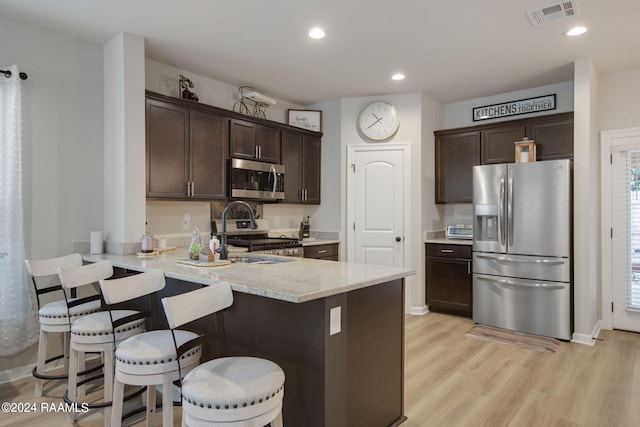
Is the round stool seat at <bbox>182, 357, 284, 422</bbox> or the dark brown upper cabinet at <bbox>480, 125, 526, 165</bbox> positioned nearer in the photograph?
the round stool seat at <bbox>182, 357, 284, 422</bbox>

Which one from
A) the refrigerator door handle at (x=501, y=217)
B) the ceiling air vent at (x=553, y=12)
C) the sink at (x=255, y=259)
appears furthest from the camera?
the refrigerator door handle at (x=501, y=217)

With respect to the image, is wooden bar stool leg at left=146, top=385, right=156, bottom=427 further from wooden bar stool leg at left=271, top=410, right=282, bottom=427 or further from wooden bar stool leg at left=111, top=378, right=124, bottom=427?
wooden bar stool leg at left=271, top=410, right=282, bottom=427

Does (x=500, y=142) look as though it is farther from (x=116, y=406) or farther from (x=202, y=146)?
(x=116, y=406)

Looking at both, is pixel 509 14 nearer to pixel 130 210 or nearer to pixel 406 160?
pixel 406 160

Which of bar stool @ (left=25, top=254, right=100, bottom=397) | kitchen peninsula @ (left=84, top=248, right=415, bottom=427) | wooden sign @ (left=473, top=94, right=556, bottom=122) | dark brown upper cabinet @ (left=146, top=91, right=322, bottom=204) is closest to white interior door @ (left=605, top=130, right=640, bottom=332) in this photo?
wooden sign @ (left=473, top=94, right=556, bottom=122)

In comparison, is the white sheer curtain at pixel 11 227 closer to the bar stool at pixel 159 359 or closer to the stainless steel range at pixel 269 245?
the bar stool at pixel 159 359

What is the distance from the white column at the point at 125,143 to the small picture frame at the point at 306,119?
219cm

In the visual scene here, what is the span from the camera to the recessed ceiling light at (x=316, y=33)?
124 inches

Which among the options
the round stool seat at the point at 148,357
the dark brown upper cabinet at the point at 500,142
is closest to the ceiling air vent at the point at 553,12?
the dark brown upper cabinet at the point at 500,142

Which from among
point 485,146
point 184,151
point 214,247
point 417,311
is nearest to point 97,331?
point 214,247

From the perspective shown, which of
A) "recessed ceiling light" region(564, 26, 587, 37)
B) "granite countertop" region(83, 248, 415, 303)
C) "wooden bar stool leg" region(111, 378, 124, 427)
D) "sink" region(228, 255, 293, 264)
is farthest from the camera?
"recessed ceiling light" region(564, 26, 587, 37)

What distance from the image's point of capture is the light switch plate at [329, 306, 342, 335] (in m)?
1.78

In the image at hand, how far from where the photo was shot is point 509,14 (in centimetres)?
290

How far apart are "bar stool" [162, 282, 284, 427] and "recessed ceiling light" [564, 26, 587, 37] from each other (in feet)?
11.3
